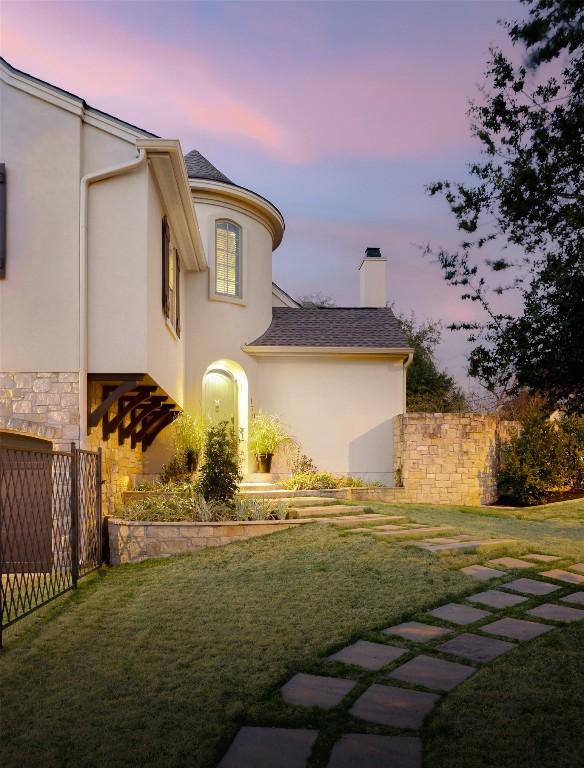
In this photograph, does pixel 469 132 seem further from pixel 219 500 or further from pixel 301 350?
pixel 301 350

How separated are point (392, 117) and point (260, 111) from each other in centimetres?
268

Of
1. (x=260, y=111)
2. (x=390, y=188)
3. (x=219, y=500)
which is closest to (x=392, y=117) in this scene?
(x=260, y=111)

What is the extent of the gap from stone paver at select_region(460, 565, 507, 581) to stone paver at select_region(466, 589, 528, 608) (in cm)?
46

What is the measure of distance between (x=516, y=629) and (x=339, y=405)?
34.9ft

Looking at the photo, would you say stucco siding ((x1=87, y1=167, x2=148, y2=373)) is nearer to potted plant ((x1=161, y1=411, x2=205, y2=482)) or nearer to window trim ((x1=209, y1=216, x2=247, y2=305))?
potted plant ((x1=161, y1=411, x2=205, y2=482))

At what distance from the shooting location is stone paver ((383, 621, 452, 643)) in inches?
195

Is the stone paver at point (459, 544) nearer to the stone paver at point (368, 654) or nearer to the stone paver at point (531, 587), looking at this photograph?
the stone paver at point (531, 587)

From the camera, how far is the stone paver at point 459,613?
5367mm

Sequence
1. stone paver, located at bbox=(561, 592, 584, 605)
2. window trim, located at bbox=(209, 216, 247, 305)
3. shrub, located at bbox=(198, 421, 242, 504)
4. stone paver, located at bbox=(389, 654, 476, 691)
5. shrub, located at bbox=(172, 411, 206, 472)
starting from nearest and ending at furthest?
1. stone paver, located at bbox=(389, 654, 476, 691)
2. stone paver, located at bbox=(561, 592, 584, 605)
3. shrub, located at bbox=(198, 421, 242, 504)
4. shrub, located at bbox=(172, 411, 206, 472)
5. window trim, located at bbox=(209, 216, 247, 305)

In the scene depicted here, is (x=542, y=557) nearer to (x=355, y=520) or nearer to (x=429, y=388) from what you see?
(x=355, y=520)

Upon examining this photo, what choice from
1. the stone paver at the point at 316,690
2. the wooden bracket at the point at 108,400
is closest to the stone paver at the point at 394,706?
the stone paver at the point at 316,690

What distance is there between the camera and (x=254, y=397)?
616 inches

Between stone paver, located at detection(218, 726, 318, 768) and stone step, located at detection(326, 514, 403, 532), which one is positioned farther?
stone step, located at detection(326, 514, 403, 532)

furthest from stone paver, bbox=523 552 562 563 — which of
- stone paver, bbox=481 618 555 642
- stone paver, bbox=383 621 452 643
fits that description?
stone paver, bbox=383 621 452 643
